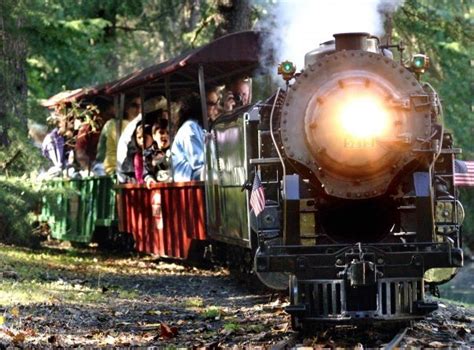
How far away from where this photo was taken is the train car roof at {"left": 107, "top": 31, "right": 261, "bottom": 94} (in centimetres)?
1352

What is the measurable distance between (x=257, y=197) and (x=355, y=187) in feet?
2.77

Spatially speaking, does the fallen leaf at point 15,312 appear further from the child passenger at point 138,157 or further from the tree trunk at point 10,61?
the child passenger at point 138,157

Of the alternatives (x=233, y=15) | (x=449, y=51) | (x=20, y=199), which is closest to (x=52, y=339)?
(x=20, y=199)

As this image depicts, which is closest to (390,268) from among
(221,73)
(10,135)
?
(221,73)

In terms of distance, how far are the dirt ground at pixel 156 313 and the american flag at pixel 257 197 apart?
3.20 feet

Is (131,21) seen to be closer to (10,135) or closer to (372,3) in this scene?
(10,135)

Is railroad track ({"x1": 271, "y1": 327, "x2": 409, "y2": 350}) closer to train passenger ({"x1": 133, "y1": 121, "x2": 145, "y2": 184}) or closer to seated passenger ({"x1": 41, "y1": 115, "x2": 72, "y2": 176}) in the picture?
train passenger ({"x1": 133, "y1": 121, "x2": 145, "y2": 184})

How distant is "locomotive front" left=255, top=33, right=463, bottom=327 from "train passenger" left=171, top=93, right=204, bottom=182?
5.15m

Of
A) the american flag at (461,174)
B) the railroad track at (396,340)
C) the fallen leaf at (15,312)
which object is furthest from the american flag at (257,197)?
the fallen leaf at (15,312)

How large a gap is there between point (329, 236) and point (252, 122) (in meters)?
1.35

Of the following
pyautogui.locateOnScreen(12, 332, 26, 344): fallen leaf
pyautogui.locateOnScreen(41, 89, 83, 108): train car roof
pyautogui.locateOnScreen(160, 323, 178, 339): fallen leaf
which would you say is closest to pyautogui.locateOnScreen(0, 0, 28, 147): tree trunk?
pyautogui.locateOnScreen(41, 89, 83, 108): train car roof

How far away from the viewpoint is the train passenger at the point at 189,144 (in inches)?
572

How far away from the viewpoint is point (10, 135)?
1493 centimetres

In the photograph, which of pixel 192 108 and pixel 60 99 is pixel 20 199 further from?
pixel 60 99
